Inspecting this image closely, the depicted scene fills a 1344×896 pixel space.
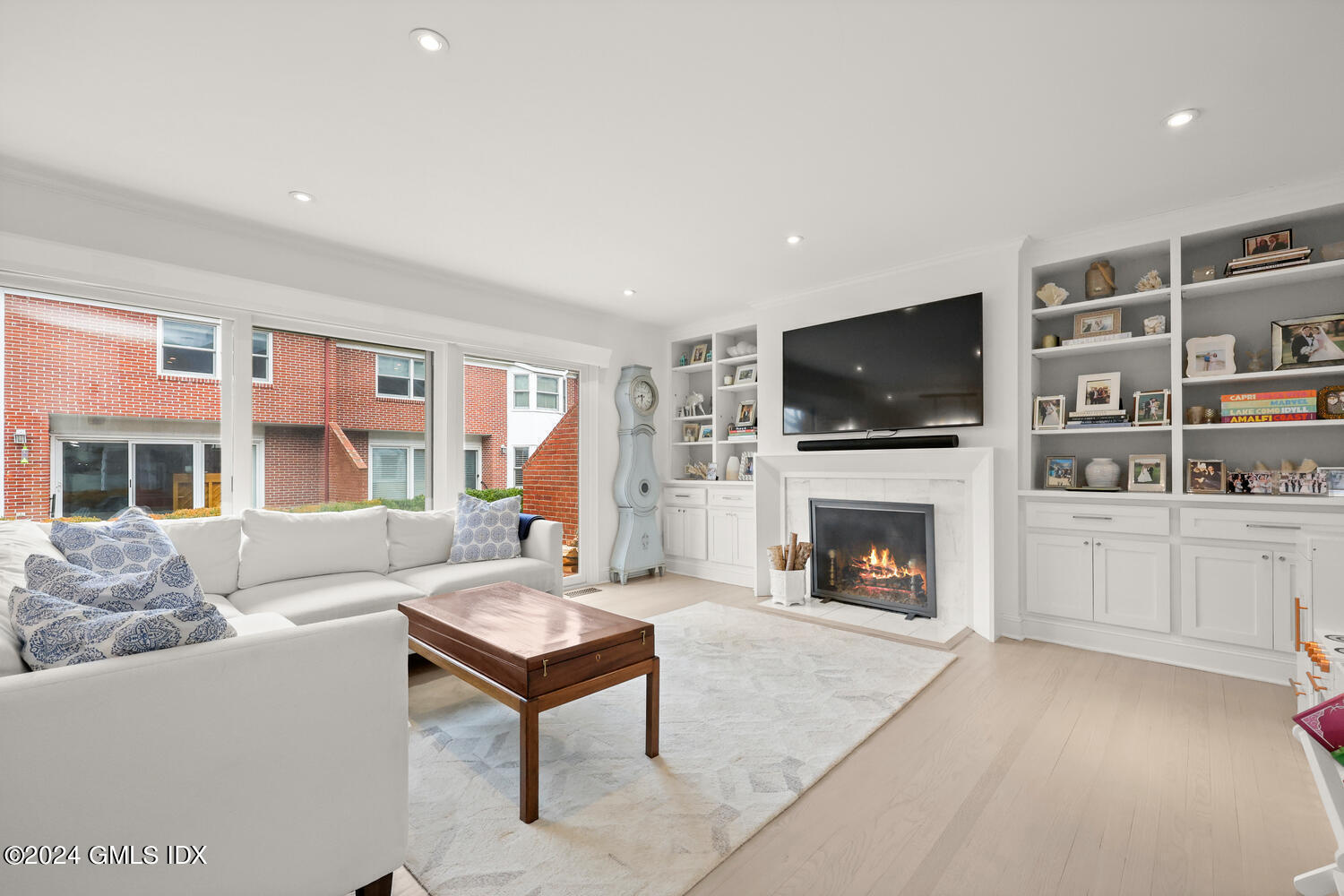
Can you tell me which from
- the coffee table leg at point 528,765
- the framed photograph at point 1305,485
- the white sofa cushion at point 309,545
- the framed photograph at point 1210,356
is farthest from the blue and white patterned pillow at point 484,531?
the framed photograph at point 1305,485

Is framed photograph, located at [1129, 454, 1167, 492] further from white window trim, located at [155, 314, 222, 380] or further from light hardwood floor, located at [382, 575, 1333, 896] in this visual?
white window trim, located at [155, 314, 222, 380]

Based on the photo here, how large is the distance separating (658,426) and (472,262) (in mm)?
2396

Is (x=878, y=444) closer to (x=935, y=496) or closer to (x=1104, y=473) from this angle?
Answer: (x=935, y=496)

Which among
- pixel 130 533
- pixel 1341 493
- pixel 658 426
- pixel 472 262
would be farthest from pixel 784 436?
pixel 130 533

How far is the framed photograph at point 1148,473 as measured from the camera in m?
3.25

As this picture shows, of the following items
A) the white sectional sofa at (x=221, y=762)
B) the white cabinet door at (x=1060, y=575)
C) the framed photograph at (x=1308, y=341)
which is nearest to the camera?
the white sectional sofa at (x=221, y=762)

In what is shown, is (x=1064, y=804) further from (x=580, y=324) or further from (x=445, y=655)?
(x=580, y=324)

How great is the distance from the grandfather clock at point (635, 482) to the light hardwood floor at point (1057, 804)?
9.50ft

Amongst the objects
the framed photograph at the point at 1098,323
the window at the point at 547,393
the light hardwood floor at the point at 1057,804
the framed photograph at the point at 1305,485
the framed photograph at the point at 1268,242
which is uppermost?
the framed photograph at the point at 1268,242

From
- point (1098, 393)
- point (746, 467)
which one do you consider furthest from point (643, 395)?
point (1098, 393)

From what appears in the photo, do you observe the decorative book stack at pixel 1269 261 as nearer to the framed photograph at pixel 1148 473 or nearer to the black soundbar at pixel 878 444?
the framed photograph at pixel 1148 473

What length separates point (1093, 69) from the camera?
1.98 m

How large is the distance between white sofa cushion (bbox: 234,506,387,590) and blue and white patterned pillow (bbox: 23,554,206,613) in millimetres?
1689

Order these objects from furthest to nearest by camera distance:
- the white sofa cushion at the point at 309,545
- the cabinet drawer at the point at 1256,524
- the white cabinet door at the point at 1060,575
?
1. the white cabinet door at the point at 1060,575
2. the white sofa cushion at the point at 309,545
3. the cabinet drawer at the point at 1256,524
